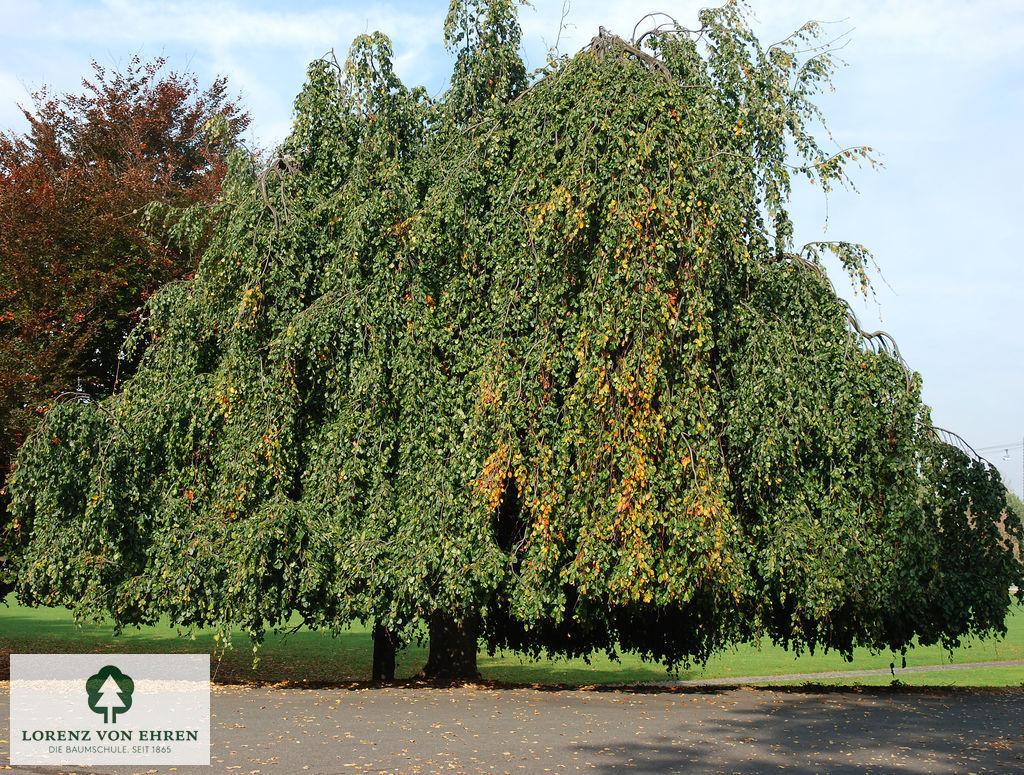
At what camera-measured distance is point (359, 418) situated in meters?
9.95

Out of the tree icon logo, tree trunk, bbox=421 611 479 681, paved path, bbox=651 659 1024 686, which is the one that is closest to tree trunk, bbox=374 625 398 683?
tree trunk, bbox=421 611 479 681

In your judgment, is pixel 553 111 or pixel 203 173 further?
pixel 203 173

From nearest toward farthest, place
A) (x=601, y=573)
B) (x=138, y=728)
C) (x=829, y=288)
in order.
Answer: (x=138, y=728) < (x=601, y=573) < (x=829, y=288)

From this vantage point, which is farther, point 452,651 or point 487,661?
point 487,661

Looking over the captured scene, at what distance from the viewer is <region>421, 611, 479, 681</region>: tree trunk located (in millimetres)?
11352

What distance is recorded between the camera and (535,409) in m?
9.41

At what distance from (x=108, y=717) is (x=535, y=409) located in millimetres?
4997

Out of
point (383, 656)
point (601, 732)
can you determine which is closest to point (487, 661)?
point (383, 656)

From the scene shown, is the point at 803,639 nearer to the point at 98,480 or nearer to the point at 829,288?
the point at 829,288

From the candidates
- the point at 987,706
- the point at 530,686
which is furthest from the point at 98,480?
the point at 987,706

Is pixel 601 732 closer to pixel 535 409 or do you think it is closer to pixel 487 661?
pixel 535 409

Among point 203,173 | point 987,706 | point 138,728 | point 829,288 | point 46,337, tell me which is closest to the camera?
point 138,728

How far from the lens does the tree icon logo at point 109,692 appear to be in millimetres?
8024

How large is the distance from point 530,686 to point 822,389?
5.06 m
